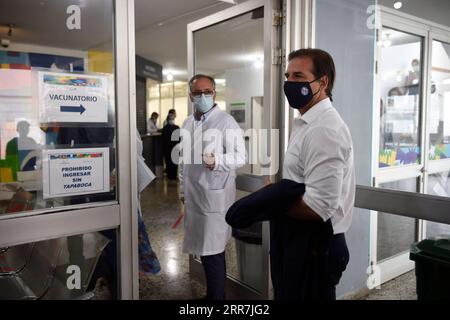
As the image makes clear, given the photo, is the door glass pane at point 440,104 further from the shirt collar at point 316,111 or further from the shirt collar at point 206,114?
the shirt collar at point 206,114

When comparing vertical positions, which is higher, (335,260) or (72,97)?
(72,97)

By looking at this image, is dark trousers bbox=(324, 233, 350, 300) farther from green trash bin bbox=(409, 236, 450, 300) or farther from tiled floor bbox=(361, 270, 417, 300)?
tiled floor bbox=(361, 270, 417, 300)

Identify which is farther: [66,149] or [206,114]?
[206,114]

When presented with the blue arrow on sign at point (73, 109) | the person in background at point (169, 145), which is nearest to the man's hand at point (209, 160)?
the blue arrow on sign at point (73, 109)

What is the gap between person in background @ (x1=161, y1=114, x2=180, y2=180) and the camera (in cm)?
816

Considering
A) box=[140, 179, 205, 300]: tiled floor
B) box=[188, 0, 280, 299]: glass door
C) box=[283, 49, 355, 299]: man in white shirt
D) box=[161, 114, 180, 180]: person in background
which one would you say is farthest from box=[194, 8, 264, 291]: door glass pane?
box=[161, 114, 180, 180]: person in background

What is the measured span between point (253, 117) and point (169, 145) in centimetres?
561

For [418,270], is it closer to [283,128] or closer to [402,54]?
[283,128]

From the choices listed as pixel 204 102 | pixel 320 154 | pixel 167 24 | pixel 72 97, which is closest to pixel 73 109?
pixel 72 97

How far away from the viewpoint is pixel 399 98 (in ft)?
9.37

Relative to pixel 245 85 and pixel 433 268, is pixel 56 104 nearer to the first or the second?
pixel 245 85
